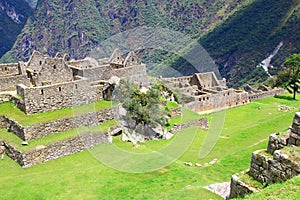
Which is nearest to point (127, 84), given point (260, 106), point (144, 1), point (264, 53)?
point (260, 106)

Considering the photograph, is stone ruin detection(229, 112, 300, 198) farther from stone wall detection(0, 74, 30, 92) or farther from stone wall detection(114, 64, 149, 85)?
stone wall detection(0, 74, 30, 92)

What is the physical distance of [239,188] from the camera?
7.55 meters

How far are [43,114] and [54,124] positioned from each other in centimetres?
135

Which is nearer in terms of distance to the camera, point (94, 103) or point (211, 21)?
Result: point (94, 103)

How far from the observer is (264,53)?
121312 millimetres

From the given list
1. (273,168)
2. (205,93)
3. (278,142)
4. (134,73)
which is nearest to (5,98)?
(134,73)

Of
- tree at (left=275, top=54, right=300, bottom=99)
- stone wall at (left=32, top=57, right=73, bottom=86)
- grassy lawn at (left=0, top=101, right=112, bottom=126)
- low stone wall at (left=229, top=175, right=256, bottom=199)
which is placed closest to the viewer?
low stone wall at (left=229, top=175, right=256, bottom=199)

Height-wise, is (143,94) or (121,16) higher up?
(121,16)

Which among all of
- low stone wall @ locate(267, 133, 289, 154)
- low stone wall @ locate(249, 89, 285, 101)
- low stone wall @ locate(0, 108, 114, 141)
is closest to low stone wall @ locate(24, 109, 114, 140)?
low stone wall @ locate(0, 108, 114, 141)

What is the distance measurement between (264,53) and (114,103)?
112 metres

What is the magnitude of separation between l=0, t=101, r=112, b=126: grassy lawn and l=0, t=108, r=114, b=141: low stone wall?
277 mm

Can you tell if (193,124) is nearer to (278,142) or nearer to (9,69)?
(9,69)

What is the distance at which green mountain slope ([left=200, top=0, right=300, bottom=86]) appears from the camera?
11419 cm

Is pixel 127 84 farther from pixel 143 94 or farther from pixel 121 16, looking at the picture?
pixel 121 16
